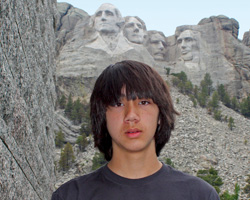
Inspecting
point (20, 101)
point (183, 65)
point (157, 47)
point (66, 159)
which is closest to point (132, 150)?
point (20, 101)

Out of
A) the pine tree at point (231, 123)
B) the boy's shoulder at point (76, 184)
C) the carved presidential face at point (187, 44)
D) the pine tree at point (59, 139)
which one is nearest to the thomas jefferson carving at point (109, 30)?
the carved presidential face at point (187, 44)

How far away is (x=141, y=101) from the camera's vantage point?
7.13 feet

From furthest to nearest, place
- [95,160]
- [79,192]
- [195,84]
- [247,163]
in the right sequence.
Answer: [195,84]
[247,163]
[95,160]
[79,192]

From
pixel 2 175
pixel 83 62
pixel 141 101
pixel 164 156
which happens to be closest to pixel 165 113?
pixel 141 101

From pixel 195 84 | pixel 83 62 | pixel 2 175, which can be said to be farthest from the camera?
pixel 195 84

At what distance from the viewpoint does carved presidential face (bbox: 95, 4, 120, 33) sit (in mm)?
31109

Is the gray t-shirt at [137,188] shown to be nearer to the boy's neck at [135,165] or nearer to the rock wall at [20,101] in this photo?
the boy's neck at [135,165]

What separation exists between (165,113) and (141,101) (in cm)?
20

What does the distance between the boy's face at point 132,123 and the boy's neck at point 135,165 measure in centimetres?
4

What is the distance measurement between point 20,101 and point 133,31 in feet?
105

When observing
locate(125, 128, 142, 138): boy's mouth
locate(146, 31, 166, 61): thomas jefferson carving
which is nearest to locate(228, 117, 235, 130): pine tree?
locate(146, 31, 166, 61): thomas jefferson carving

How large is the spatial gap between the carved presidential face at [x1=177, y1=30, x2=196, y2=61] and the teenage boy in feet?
109

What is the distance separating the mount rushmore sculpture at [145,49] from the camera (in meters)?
31.1

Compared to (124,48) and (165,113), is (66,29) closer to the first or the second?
(124,48)
